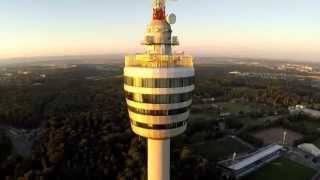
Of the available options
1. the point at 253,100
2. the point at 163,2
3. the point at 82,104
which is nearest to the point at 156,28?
the point at 163,2

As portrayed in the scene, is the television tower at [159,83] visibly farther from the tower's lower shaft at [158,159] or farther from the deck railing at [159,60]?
the tower's lower shaft at [158,159]

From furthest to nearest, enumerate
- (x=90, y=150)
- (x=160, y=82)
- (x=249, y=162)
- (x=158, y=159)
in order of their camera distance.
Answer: (x=249, y=162) → (x=90, y=150) → (x=158, y=159) → (x=160, y=82)

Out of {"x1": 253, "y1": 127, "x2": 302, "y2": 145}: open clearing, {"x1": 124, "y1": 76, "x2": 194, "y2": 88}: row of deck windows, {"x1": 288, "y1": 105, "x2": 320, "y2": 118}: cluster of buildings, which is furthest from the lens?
{"x1": 288, "y1": 105, "x2": 320, "y2": 118}: cluster of buildings

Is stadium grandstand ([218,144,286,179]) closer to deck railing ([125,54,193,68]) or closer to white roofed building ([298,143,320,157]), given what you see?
white roofed building ([298,143,320,157])

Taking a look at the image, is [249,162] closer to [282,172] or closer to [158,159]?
[282,172]

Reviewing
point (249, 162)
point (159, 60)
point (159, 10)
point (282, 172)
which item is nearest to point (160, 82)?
point (159, 60)

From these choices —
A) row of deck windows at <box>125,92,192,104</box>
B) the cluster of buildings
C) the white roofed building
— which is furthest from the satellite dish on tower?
the cluster of buildings

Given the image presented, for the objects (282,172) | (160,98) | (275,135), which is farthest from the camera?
(275,135)
